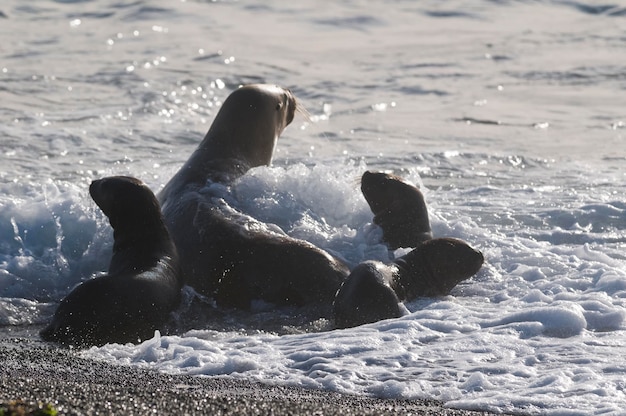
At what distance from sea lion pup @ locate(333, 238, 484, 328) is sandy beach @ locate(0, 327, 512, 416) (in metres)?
1.59

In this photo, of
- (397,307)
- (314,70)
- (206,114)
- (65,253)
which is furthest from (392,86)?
(397,307)

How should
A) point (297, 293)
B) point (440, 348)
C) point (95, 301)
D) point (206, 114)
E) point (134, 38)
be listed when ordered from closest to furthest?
point (440, 348) → point (95, 301) → point (297, 293) → point (206, 114) → point (134, 38)

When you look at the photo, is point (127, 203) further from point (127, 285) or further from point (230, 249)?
point (127, 285)

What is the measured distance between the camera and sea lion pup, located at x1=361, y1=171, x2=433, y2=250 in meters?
10.5

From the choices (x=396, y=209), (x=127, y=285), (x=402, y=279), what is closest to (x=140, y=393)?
(x=127, y=285)

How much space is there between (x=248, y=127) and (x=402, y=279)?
2795mm

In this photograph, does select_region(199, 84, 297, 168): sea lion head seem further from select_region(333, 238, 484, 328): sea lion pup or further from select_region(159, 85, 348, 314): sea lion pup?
select_region(333, 238, 484, 328): sea lion pup

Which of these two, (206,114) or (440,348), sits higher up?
(440,348)

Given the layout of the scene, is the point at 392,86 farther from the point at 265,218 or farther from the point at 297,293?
the point at 297,293

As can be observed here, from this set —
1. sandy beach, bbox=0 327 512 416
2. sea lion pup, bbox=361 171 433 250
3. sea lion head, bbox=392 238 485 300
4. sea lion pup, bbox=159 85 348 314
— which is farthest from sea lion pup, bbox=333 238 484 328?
sandy beach, bbox=0 327 512 416

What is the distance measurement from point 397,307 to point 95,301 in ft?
6.59

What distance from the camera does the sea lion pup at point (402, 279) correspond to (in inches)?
324

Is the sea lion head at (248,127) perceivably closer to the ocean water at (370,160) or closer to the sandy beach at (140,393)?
the ocean water at (370,160)

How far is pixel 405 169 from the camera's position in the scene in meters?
14.4
